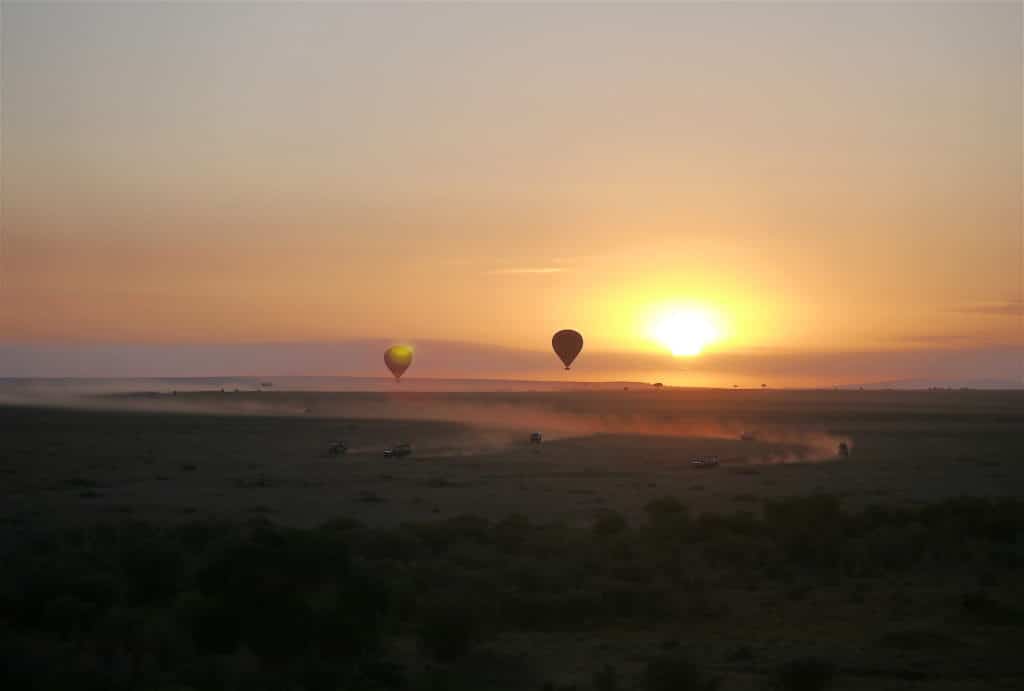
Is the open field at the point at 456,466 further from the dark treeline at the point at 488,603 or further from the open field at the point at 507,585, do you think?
the dark treeline at the point at 488,603

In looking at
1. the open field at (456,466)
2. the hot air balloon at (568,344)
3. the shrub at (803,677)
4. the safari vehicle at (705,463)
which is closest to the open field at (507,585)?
the shrub at (803,677)

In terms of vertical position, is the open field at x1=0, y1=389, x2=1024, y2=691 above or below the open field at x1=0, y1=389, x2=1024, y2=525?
below

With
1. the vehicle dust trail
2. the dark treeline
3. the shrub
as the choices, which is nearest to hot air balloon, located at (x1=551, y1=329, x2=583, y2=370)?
the vehicle dust trail

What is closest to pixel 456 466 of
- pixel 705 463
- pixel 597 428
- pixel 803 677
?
pixel 705 463

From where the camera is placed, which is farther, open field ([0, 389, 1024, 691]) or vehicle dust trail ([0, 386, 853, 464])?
vehicle dust trail ([0, 386, 853, 464])

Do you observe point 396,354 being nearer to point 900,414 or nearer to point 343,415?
point 343,415

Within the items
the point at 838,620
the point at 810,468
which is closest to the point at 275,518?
the point at 838,620

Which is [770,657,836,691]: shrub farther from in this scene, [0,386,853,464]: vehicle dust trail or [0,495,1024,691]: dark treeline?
[0,386,853,464]: vehicle dust trail
